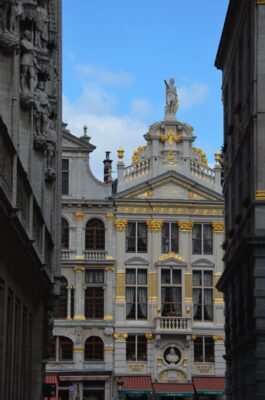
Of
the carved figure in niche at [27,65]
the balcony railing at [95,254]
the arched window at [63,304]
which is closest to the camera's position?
the carved figure in niche at [27,65]

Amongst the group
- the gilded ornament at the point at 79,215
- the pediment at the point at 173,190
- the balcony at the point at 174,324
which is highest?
the pediment at the point at 173,190

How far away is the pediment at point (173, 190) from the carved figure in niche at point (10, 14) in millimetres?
47087

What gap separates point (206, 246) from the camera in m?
70.1

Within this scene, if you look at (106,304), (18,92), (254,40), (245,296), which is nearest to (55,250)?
(245,296)

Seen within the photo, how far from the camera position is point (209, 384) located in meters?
68.1

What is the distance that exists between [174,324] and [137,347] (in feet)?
9.74

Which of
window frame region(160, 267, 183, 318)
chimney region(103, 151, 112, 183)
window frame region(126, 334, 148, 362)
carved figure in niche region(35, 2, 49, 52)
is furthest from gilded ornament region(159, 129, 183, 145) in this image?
carved figure in niche region(35, 2, 49, 52)

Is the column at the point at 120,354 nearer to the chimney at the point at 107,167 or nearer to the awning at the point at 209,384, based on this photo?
the awning at the point at 209,384

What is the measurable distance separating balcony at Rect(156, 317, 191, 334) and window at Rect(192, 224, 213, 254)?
16.1 ft

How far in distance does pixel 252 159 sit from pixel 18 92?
1536 centimetres

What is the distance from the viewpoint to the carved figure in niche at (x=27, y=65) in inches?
1001

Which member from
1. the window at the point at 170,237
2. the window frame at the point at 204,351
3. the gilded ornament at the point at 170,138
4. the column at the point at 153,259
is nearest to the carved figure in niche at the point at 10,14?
the column at the point at 153,259

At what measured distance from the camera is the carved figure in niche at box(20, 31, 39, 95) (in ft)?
83.4

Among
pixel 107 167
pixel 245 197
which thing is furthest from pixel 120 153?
pixel 245 197
